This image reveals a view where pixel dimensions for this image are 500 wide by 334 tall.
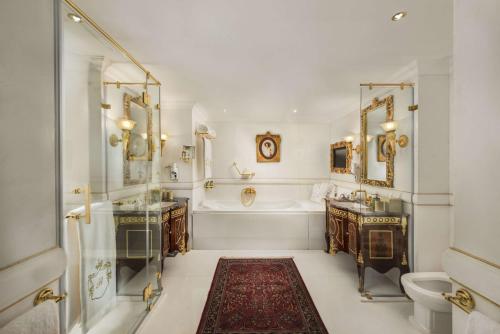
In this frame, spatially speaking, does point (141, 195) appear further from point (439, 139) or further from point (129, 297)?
point (439, 139)

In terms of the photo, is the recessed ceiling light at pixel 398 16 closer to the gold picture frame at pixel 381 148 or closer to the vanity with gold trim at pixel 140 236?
the gold picture frame at pixel 381 148

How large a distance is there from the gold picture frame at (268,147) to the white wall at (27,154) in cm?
413

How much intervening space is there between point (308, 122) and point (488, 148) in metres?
4.32

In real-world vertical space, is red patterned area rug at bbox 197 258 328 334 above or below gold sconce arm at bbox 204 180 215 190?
below

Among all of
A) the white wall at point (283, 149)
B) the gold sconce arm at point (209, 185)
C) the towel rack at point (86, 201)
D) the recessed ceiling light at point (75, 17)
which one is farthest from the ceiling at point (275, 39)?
the gold sconce arm at point (209, 185)

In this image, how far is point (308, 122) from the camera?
493 centimetres

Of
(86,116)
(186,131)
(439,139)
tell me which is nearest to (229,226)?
(186,131)

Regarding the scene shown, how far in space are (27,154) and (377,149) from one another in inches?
120

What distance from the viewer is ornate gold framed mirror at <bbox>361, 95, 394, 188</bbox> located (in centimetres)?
260

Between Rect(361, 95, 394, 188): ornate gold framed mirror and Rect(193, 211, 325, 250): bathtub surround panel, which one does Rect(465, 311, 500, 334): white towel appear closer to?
Rect(361, 95, 394, 188): ornate gold framed mirror

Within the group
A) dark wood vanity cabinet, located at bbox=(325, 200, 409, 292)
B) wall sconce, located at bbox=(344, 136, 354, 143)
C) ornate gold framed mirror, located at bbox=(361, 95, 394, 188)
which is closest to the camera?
dark wood vanity cabinet, located at bbox=(325, 200, 409, 292)

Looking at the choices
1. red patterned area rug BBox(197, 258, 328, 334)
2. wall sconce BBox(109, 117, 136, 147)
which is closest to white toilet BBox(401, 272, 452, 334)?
red patterned area rug BBox(197, 258, 328, 334)

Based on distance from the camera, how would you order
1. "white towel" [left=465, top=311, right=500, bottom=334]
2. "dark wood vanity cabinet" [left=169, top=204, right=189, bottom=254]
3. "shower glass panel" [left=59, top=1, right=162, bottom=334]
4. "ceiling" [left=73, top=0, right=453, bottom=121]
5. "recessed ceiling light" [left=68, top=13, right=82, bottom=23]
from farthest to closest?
"dark wood vanity cabinet" [left=169, top=204, right=189, bottom=254], "ceiling" [left=73, top=0, right=453, bottom=121], "shower glass panel" [left=59, top=1, right=162, bottom=334], "recessed ceiling light" [left=68, top=13, right=82, bottom=23], "white towel" [left=465, top=311, right=500, bottom=334]

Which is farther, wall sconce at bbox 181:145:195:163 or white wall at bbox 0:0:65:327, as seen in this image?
wall sconce at bbox 181:145:195:163
